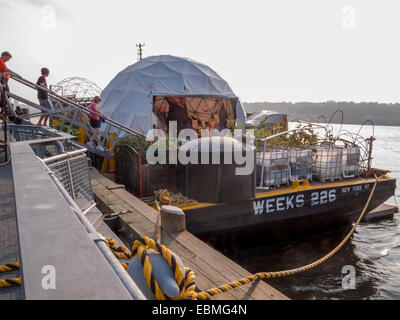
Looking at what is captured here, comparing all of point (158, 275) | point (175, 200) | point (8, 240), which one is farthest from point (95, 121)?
point (158, 275)

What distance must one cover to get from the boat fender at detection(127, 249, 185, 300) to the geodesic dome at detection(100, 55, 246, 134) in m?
13.5

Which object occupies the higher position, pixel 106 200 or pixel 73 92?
pixel 73 92

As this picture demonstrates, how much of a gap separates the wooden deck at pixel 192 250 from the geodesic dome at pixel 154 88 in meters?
9.56

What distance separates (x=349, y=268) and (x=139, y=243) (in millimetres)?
8593

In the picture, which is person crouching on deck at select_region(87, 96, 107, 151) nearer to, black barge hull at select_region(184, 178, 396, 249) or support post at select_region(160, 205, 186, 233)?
black barge hull at select_region(184, 178, 396, 249)

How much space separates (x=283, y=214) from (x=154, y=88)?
37.5 feet

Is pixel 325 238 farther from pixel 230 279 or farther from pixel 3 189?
pixel 3 189

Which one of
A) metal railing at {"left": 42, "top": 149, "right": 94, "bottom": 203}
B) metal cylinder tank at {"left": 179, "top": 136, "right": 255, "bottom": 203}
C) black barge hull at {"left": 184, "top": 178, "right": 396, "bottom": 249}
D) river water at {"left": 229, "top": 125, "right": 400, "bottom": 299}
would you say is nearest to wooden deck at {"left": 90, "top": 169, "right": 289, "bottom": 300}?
metal railing at {"left": 42, "top": 149, "right": 94, "bottom": 203}

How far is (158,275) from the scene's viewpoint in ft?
8.42

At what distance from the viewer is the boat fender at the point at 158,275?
2.53m

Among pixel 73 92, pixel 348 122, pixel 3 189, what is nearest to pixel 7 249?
pixel 3 189

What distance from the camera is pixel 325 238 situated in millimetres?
9562

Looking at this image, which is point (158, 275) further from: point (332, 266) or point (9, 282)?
point (332, 266)

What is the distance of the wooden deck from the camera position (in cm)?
344
